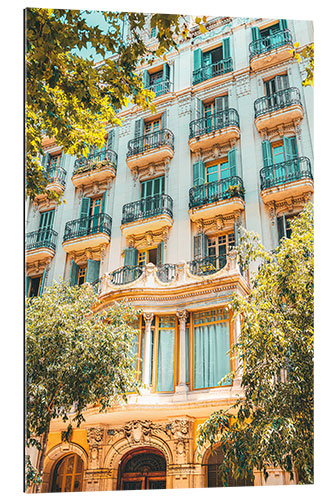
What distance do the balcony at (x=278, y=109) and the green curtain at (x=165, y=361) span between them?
14.6ft

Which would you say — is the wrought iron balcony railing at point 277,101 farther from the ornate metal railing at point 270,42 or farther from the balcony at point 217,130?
the ornate metal railing at point 270,42

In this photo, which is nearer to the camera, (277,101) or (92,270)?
(277,101)

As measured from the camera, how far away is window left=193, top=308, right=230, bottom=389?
7.20m

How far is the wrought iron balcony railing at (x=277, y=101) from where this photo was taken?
848 centimetres

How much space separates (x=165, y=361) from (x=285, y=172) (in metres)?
3.93

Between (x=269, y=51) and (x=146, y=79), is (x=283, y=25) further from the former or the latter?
(x=146, y=79)

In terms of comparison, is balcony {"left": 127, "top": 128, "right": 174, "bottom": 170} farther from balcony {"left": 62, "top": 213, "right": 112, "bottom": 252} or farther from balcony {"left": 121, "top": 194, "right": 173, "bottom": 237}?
balcony {"left": 62, "top": 213, "right": 112, "bottom": 252}

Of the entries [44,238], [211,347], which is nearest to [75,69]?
[44,238]

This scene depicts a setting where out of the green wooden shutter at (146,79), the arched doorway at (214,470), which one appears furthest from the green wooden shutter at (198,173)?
the arched doorway at (214,470)

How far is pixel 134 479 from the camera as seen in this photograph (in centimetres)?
698

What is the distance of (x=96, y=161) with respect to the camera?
9.77 metres
